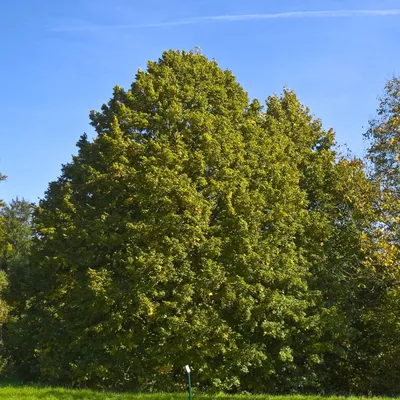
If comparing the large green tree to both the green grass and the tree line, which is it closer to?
the tree line

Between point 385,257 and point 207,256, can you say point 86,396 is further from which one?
point 385,257

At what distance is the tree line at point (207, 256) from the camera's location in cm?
1819

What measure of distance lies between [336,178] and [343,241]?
3.41m

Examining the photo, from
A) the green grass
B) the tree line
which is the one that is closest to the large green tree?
the tree line

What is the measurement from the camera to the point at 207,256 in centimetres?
1933

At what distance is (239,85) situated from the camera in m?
24.9

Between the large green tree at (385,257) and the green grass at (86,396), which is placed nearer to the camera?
the green grass at (86,396)

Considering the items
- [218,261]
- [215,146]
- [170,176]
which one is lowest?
[218,261]

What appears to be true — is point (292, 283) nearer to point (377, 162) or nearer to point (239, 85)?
point (377, 162)

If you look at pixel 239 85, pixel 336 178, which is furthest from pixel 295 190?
pixel 239 85

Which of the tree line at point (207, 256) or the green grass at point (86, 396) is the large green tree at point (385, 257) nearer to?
the tree line at point (207, 256)

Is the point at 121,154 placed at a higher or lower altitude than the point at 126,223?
higher

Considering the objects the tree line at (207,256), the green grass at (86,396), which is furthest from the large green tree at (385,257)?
the green grass at (86,396)

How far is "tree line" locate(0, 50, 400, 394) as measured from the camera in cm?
1819
